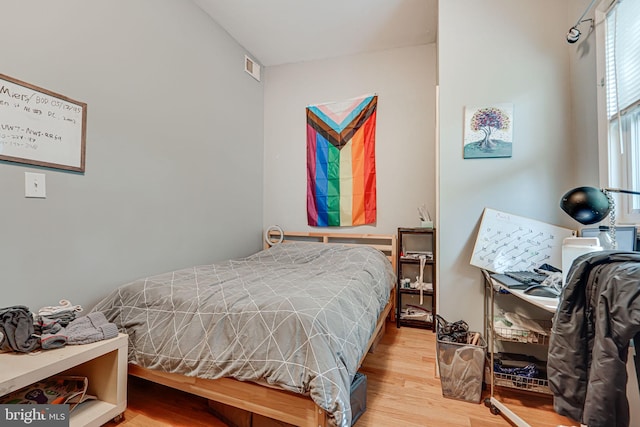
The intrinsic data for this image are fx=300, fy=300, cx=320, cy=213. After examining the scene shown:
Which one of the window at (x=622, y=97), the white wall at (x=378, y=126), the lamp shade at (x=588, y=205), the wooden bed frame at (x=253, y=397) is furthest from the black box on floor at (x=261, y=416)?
the white wall at (x=378, y=126)

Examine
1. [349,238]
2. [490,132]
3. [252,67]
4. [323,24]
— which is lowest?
[349,238]

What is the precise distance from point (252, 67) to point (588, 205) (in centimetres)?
336

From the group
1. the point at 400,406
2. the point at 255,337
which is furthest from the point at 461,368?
the point at 255,337

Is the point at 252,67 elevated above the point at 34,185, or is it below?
above

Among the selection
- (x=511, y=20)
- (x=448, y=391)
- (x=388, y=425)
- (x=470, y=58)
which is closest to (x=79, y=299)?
(x=388, y=425)

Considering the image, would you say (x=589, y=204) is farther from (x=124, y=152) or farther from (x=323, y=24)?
(x=323, y=24)

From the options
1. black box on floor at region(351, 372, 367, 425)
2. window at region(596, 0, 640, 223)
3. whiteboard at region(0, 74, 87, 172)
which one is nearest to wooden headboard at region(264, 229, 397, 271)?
black box on floor at region(351, 372, 367, 425)

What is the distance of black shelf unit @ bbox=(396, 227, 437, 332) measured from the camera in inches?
114

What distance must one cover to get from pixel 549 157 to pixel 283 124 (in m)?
2.67

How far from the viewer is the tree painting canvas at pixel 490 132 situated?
6.34 feet

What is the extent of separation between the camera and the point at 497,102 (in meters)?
1.96

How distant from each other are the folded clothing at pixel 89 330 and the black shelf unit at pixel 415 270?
2.33m

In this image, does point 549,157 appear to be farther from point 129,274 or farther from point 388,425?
point 129,274

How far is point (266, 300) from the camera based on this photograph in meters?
1.48
